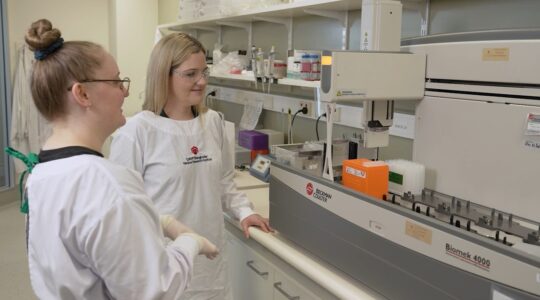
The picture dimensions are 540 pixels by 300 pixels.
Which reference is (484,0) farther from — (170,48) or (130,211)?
(130,211)

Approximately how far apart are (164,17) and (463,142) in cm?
384

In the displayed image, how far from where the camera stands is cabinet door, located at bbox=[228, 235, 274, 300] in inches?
71.4

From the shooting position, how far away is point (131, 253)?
0.92 metres

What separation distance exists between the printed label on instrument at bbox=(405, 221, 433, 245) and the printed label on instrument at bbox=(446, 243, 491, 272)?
0.17 feet

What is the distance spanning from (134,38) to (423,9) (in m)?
3.32

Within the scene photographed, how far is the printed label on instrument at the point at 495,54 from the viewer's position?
124 centimetres

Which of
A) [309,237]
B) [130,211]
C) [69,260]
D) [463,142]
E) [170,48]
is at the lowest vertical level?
[309,237]

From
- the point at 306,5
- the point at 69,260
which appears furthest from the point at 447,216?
the point at 306,5

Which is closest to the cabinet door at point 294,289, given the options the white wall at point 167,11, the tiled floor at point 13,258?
the tiled floor at point 13,258

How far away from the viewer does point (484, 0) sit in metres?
1.69

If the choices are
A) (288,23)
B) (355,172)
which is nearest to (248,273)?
(355,172)

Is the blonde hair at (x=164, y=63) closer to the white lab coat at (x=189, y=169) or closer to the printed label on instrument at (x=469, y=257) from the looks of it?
the white lab coat at (x=189, y=169)

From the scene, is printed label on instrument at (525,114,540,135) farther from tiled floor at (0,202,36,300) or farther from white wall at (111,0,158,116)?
white wall at (111,0,158,116)

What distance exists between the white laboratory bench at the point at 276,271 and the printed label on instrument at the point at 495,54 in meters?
0.72
